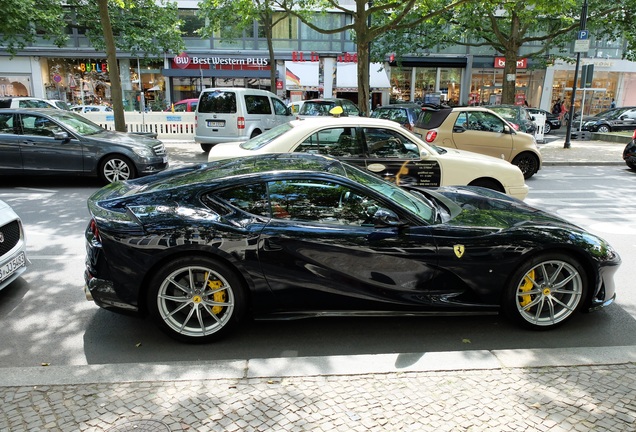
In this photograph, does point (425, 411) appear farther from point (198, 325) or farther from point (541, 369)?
point (198, 325)

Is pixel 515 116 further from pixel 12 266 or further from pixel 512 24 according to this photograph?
pixel 12 266

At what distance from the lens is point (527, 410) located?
2861 millimetres

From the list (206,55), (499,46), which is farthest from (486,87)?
(206,55)

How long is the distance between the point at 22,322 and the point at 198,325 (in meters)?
1.65

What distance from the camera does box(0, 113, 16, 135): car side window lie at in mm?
9656

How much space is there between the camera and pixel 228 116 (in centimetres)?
1377

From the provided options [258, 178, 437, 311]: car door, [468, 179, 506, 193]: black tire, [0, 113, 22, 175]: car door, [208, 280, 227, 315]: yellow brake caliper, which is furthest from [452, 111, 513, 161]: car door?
[0, 113, 22, 175]: car door

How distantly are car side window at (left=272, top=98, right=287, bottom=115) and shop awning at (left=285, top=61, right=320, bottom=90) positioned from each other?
56.4 feet

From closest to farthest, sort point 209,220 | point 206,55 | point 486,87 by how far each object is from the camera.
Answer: point 209,220 → point 206,55 → point 486,87

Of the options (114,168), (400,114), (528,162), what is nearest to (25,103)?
(114,168)

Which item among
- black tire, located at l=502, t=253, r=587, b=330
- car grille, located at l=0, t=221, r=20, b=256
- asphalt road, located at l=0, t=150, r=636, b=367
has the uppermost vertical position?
car grille, located at l=0, t=221, r=20, b=256

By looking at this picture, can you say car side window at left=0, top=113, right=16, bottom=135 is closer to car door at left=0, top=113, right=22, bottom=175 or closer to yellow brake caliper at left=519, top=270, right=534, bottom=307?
car door at left=0, top=113, right=22, bottom=175

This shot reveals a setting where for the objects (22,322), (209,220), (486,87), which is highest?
(486,87)

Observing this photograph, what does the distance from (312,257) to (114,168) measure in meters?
7.35
